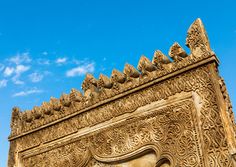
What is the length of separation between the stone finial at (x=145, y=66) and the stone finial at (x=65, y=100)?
169cm

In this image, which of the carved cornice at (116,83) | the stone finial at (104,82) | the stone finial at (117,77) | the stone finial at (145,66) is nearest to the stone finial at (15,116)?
the carved cornice at (116,83)

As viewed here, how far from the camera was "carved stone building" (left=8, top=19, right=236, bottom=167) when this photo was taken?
4008 millimetres

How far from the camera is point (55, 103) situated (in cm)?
613

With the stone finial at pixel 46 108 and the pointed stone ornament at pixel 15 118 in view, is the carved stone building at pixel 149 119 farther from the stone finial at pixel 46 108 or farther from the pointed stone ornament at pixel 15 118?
the pointed stone ornament at pixel 15 118

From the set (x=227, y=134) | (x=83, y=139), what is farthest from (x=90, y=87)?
(x=227, y=134)

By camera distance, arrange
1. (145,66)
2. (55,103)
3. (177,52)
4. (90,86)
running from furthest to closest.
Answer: (55,103) → (90,86) → (145,66) → (177,52)

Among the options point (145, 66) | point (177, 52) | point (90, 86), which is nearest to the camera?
point (177, 52)

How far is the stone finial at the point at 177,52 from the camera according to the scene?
452cm

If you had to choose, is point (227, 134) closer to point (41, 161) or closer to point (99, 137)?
point (99, 137)

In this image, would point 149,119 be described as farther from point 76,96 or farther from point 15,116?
point 15,116

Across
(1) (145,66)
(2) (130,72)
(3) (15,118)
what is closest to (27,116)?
(3) (15,118)

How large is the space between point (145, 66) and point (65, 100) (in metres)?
1.90

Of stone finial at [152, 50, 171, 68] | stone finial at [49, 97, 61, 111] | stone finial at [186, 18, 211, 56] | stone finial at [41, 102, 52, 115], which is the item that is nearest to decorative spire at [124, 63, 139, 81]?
stone finial at [152, 50, 171, 68]

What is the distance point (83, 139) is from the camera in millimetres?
5371
